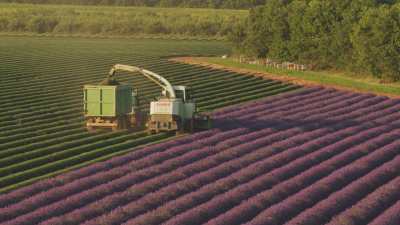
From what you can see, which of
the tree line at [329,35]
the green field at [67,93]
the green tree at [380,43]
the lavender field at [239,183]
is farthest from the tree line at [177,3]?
the lavender field at [239,183]

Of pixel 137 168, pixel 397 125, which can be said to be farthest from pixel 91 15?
pixel 137 168

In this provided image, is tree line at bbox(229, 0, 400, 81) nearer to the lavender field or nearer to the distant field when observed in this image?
the lavender field

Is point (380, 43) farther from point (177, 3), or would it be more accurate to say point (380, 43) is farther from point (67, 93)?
point (177, 3)

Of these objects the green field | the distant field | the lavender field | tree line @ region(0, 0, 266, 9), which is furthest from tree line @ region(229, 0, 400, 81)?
tree line @ region(0, 0, 266, 9)

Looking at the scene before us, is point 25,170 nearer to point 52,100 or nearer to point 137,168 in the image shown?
point 137,168

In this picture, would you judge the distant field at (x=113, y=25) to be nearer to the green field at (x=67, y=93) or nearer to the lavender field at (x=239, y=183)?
the green field at (x=67, y=93)
